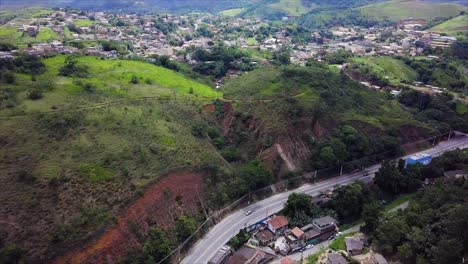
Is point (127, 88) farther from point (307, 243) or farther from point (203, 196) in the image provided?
point (307, 243)

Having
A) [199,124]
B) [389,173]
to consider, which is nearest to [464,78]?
[389,173]

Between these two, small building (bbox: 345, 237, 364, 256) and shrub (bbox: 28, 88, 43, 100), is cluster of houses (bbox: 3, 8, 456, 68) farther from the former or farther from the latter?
small building (bbox: 345, 237, 364, 256)

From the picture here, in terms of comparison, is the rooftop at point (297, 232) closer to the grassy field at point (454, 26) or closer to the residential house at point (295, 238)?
the residential house at point (295, 238)

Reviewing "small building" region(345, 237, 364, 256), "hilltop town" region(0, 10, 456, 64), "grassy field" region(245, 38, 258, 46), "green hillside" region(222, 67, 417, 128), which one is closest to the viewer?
"small building" region(345, 237, 364, 256)

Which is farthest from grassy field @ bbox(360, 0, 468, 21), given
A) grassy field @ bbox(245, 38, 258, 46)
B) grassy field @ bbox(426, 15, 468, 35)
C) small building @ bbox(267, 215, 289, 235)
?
small building @ bbox(267, 215, 289, 235)

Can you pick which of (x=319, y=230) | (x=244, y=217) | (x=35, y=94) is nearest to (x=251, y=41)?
(x=35, y=94)

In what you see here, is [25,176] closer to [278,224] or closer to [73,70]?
[278,224]
